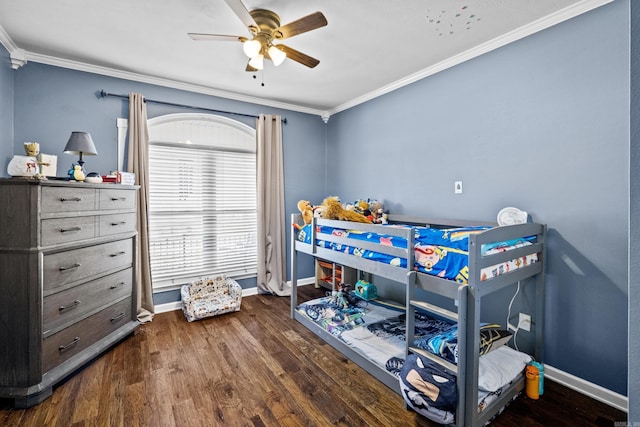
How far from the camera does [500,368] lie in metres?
1.84

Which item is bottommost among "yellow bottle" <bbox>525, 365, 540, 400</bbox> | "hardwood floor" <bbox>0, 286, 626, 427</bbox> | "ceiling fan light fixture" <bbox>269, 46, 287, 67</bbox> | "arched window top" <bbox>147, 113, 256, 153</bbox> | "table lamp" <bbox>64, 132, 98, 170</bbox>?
"hardwood floor" <bbox>0, 286, 626, 427</bbox>

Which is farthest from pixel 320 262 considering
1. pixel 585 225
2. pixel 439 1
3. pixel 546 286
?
pixel 439 1

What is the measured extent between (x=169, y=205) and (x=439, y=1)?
3.03 meters

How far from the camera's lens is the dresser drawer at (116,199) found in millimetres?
2316

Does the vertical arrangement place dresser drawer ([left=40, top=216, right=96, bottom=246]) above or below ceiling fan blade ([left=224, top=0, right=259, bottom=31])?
below

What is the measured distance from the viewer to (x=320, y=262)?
13.6 feet

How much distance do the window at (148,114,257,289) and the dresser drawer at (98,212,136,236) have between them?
53cm

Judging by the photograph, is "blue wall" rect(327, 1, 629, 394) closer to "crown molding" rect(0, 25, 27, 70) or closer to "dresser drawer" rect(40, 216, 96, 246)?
"dresser drawer" rect(40, 216, 96, 246)

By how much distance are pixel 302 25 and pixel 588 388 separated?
2857mm

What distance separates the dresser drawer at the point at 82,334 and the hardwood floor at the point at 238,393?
17 centimetres

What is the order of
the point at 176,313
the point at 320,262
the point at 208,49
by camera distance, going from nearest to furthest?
the point at 208,49
the point at 176,313
the point at 320,262

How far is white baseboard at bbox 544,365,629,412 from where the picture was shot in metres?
1.78

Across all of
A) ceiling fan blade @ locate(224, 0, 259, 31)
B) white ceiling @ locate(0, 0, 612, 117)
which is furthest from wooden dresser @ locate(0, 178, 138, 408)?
ceiling fan blade @ locate(224, 0, 259, 31)

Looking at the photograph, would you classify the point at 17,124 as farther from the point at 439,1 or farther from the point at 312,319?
the point at 439,1
